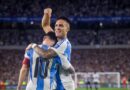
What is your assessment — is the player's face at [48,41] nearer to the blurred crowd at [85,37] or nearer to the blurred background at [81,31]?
the blurred background at [81,31]

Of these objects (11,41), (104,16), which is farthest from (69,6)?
(11,41)

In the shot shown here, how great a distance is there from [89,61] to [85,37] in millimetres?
2685

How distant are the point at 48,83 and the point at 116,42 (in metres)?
42.1

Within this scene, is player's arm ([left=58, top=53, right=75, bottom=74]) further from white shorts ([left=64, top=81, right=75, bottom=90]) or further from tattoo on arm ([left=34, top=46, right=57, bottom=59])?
white shorts ([left=64, top=81, right=75, bottom=90])

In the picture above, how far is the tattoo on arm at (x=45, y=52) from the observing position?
6057 mm

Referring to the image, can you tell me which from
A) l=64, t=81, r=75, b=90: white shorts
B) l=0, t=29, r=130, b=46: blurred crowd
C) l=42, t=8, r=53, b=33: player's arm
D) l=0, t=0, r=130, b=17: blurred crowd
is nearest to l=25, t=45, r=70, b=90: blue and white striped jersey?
l=64, t=81, r=75, b=90: white shorts

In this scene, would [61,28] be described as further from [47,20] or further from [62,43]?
[47,20]

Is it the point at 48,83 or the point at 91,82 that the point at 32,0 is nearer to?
the point at 91,82

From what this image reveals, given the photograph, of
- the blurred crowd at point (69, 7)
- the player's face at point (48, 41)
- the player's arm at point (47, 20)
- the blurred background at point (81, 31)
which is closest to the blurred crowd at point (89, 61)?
the blurred background at point (81, 31)

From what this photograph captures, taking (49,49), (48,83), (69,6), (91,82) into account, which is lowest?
(91,82)

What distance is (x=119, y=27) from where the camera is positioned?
4944 cm

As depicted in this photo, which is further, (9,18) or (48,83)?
(9,18)

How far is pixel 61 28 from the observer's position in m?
6.40

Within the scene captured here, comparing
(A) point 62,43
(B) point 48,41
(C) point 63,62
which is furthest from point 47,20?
(C) point 63,62
